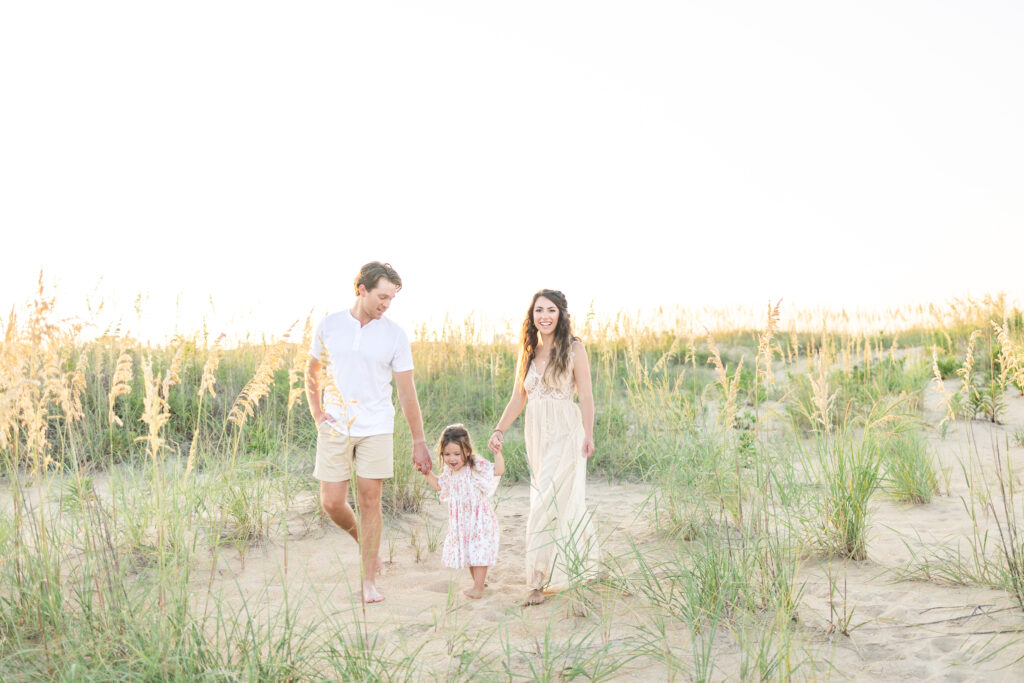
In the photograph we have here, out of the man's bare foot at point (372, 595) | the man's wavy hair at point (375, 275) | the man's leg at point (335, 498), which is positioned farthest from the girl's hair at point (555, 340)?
the man's bare foot at point (372, 595)

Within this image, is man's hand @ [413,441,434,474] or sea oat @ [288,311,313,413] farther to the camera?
man's hand @ [413,441,434,474]

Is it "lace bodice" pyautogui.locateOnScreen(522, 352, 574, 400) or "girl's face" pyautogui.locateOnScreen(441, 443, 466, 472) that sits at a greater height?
"lace bodice" pyautogui.locateOnScreen(522, 352, 574, 400)

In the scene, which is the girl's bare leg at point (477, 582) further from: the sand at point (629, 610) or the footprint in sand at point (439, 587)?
the footprint in sand at point (439, 587)

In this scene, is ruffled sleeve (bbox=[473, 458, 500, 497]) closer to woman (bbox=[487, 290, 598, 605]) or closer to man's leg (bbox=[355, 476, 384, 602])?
woman (bbox=[487, 290, 598, 605])

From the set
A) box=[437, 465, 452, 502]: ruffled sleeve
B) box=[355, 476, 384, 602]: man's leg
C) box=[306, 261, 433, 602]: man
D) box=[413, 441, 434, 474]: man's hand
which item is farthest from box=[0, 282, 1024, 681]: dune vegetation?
box=[413, 441, 434, 474]: man's hand

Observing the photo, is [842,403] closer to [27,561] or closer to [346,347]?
[346,347]

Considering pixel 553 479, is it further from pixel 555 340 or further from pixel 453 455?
pixel 555 340

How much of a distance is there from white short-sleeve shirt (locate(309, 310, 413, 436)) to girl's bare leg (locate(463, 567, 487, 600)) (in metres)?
0.91

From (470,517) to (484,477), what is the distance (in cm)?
24

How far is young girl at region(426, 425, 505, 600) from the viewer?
13.9 ft

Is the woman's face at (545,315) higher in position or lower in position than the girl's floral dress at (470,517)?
higher

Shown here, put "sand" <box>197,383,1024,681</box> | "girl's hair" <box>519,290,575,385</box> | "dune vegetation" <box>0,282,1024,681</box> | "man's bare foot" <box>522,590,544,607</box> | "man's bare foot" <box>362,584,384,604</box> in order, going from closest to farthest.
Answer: "dune vegetation" <box>0,282,1024,681</box>, "sand" <box>197,383,1024,681</box>, "man's bare foot" <box>522,590,544,607</box>, "man's bare foot" <box>362,584,384,604</box>, "girl's hair" <box>519,290,575,385</box>

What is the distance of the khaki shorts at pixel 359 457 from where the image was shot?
4188mm

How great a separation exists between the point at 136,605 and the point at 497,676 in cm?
146
